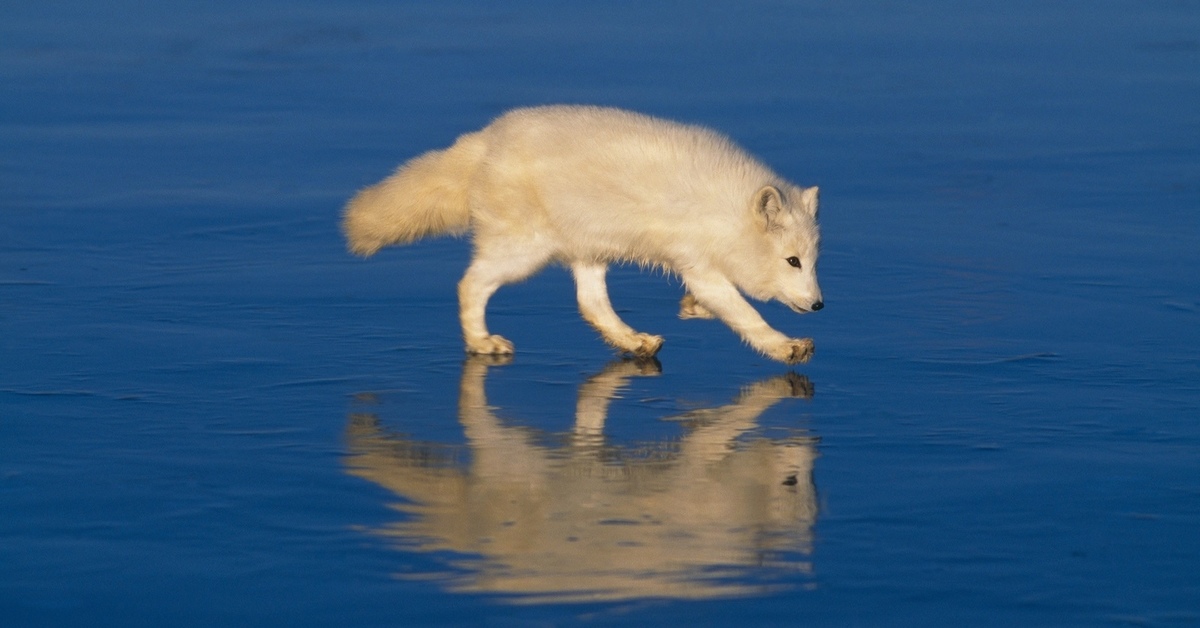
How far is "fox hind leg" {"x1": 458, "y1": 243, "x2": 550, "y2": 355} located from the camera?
8.08m

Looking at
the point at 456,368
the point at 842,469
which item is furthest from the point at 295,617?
the point at 456,368

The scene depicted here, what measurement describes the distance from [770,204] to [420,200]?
169 centimetres

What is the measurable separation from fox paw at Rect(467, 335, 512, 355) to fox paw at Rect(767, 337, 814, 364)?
1183 mm

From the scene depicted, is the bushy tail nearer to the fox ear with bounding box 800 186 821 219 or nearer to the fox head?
the fox head

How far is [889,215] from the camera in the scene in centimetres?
1075

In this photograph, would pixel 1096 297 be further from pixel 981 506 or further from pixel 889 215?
pixel 981 506

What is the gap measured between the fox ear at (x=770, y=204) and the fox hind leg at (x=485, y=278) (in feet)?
3.41

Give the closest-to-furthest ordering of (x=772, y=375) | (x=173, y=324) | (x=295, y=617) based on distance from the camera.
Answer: (x=295, y=617)
(x=772, y=375)
(x=173, y=324)

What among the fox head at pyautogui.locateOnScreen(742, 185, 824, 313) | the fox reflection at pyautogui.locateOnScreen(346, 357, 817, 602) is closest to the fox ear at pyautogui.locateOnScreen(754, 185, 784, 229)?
the fox head at pyautogui.locateOnScreen(742, 185, 824, 313)

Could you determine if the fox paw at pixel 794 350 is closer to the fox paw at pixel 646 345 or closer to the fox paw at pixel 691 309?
the fox paw at pixel 646 345

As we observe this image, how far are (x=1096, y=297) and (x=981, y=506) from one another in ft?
10.8

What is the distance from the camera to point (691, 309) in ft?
28.3

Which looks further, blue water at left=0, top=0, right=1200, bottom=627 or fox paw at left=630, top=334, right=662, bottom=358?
fox paw at left=630, top=334, right=662, bottom=358

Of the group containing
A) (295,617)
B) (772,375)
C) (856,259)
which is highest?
(856,259)
